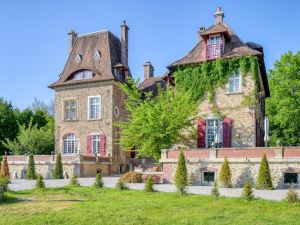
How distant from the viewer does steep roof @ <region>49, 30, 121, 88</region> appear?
35062 millimetres

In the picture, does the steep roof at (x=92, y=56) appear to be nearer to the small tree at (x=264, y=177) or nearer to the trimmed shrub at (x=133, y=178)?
the trimmed shrub at (x=133, y=178)

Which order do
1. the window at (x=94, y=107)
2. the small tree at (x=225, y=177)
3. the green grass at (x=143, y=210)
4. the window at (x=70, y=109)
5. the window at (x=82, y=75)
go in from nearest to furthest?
the green grass at (x=143, y=210), the small tree at (x=225, y=177), the window at (x=94, y=107), the window at (x=82, y=75), the window at (x=70, y=109)

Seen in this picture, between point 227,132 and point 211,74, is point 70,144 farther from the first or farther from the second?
point 227,132

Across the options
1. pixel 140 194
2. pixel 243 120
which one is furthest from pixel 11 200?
pixel 243 120

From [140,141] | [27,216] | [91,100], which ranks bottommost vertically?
[27,216]

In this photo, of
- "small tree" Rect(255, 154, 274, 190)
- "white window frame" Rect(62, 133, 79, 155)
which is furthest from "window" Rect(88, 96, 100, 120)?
"small tree" Rect(255, 154, 274, 190)

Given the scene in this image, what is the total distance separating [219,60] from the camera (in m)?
26.6

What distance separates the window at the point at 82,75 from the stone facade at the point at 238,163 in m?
14.4

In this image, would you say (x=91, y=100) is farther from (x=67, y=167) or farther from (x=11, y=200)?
(x=11, y=200)

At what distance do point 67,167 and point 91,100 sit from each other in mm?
7065

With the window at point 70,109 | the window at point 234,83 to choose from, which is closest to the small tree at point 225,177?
the window at point 234,83

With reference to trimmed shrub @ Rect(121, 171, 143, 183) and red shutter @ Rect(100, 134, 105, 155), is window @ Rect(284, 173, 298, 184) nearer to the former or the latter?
trimmed shrub @ Rect(121, 171, 143, 183)

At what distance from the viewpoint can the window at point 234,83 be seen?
26.3 metres

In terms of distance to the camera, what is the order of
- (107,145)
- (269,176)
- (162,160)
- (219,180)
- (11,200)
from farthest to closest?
(107,145) < (162,160) < (219,180) < (269,176) < (11,200)
